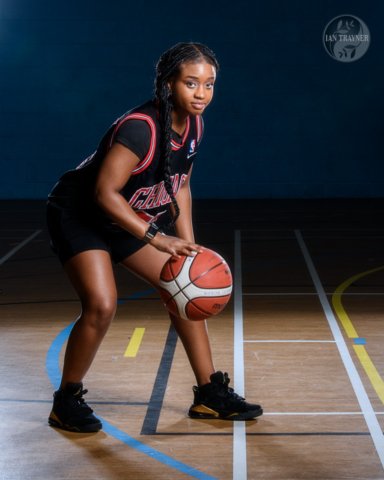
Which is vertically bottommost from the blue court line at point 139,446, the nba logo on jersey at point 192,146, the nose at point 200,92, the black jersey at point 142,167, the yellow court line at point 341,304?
the blue court line at point 139,446

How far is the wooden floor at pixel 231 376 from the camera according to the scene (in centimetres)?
407

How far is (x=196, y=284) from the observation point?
13.9ft

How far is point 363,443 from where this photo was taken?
4266 millimetres

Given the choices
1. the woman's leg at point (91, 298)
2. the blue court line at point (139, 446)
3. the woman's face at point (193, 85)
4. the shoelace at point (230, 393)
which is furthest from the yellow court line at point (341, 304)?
the woman's face at point (193, 85)

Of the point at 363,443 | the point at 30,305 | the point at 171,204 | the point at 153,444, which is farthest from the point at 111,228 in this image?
the point at 30,305

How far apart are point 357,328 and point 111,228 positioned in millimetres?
2712

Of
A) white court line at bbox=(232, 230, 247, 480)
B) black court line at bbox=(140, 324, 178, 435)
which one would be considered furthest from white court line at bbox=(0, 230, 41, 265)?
black court line at bbox=(140, 324, 178, 435)

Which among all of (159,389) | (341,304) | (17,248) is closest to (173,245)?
(159,389)

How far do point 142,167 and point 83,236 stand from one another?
1.45 ft

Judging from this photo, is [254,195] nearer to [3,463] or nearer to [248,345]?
[248,345]

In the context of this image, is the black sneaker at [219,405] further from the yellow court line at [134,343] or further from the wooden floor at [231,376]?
the yellow court line at [134,343]

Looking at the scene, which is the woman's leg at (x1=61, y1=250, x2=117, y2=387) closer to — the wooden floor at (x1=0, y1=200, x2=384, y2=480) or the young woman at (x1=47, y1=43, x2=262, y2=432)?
the young woman at (x1=47, y1=43, x2=262, y2=432)

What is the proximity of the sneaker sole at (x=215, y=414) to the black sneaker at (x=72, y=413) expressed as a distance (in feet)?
1.54

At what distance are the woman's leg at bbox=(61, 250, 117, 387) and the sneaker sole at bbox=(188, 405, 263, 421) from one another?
58cm
